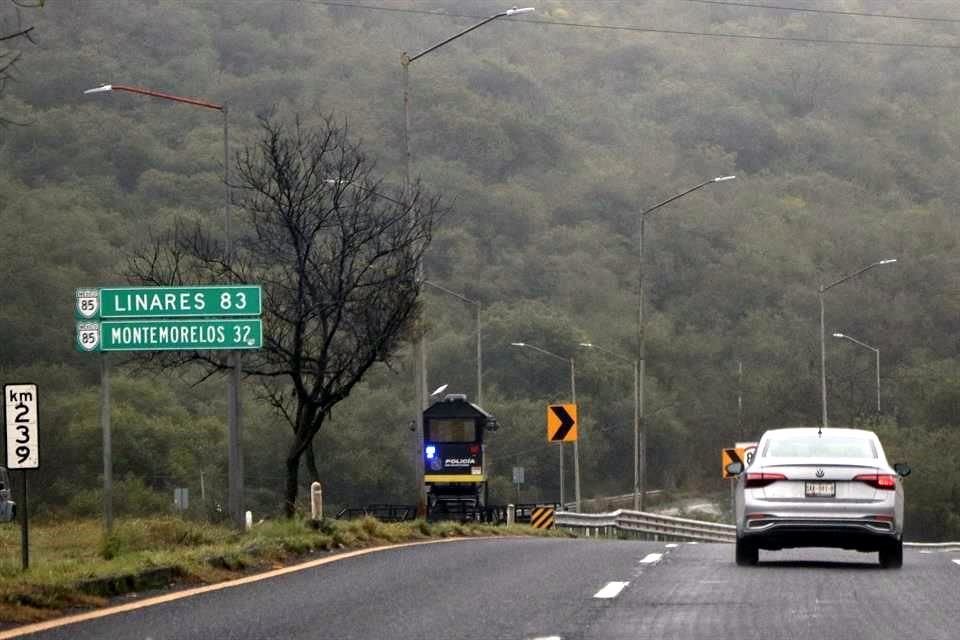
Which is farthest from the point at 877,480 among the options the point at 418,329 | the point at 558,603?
the point at 418,329

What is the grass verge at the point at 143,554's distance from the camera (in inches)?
531

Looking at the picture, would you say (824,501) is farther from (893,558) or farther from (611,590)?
(611,590)

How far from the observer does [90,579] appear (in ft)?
46.1

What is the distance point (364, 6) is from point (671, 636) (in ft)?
397

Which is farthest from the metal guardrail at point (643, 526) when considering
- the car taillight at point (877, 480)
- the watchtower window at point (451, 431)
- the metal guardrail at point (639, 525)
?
the car taillight at point (877, 480)

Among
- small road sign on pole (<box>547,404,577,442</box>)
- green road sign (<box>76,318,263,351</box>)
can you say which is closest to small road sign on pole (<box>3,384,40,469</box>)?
green road sign (<box>76,318,263,351</box>)

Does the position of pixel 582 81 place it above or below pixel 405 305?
above

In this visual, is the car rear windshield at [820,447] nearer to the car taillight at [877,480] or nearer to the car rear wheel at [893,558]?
the car taillight at [877,480]

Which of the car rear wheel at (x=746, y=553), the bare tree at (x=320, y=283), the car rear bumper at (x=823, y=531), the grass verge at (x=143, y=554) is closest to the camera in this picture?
the grass verge at (x=143, y=554)

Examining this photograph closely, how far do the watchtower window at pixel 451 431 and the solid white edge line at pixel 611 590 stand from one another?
131 feet

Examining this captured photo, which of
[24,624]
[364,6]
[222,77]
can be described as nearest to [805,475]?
[24,624]

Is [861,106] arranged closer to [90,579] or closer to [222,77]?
[222,77]

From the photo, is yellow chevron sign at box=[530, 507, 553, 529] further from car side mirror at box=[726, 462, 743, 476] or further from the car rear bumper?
the car rear bumper

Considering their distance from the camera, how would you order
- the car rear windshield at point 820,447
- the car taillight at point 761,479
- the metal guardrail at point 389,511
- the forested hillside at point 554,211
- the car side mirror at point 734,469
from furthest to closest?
the forested hillside at point 554,211
the metal guardrail at point 389,511
the car side mirror at point 734,469
the car rear windshield at point 820,447
the car taillight at point 761,479
